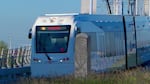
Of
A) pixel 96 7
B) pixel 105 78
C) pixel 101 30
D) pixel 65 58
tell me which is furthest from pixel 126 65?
pixel 105 78

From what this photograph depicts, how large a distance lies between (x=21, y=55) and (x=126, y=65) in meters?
9.31

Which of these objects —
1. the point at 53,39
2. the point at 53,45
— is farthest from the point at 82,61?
the point at 53,45

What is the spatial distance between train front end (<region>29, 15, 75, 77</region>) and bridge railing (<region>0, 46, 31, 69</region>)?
8687 mm

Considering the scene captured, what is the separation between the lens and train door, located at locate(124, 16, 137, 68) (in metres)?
33.4

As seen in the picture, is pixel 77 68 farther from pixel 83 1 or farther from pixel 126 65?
pixel 83 1

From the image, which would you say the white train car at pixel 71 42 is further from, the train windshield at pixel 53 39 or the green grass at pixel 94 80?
the green grass at pixel 94 80

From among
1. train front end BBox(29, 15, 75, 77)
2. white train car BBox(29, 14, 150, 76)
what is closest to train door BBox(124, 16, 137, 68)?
white train car BBox(29, 14, 150, 76)

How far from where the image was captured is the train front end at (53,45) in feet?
86.1

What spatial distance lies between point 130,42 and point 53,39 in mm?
8968

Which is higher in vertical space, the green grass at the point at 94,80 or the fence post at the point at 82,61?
the fence post at the point at 82,61

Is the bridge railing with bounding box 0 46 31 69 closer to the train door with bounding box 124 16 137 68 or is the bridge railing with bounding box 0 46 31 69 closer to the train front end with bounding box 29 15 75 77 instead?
the train door with bounding box 124 16 137 68

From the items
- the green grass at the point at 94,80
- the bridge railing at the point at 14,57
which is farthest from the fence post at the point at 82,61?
the bridge railing at the point at 14,57

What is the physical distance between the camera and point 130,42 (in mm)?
34156

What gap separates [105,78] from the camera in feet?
47.0
